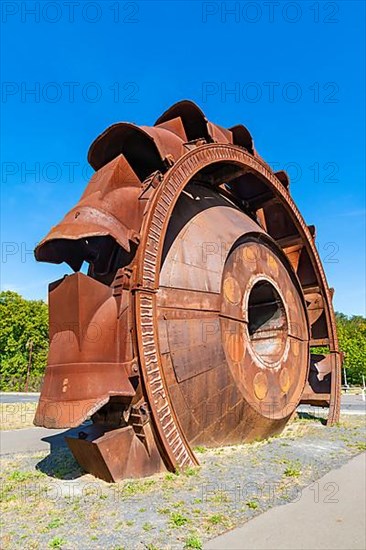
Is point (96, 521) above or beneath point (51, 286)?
beneath

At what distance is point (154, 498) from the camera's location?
5449 mm

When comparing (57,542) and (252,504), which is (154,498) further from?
(57,542)

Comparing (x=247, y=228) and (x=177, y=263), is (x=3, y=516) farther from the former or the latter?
(x=247, y=228)

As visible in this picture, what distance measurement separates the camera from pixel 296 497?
570cm

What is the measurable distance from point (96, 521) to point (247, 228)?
6890 millimetres

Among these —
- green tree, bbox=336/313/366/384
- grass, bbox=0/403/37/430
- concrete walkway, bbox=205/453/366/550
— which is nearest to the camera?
concrete walkway, bbox=205/453/366/550

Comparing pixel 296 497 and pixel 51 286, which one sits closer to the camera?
pixel 296 497

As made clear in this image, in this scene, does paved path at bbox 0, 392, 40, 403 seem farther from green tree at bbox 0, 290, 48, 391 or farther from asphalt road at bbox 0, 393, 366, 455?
asphalt road at bbox 0, 393, 366, 455

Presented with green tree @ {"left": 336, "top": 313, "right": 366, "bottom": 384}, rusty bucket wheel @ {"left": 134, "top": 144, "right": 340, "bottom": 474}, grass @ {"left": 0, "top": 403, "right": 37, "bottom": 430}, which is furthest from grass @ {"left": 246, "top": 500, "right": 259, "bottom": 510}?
green tree @ {"left": 336, "top": 313, "right": 366, "bottom": 384}

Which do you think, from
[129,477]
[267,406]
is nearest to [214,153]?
[267,406]

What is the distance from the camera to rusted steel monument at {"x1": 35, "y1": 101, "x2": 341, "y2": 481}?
21.0 feet

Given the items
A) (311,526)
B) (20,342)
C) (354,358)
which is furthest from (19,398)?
(311,526)

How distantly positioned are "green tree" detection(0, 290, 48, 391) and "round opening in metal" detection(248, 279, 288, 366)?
45.4 meters

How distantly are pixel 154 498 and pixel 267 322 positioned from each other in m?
6.52
